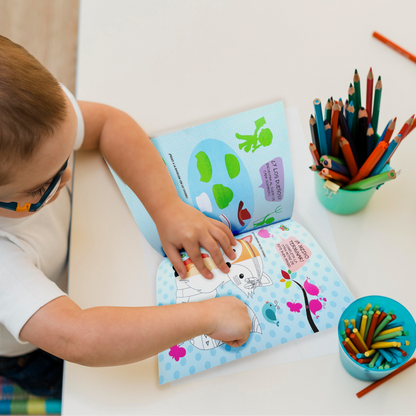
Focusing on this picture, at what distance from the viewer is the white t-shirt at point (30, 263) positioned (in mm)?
398

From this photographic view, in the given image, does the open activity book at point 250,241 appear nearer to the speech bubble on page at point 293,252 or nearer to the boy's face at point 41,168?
the speech bubble on page at point 293,252

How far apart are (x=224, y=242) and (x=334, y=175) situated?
0.15 m

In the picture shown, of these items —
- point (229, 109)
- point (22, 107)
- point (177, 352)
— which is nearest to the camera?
point (22, 107)

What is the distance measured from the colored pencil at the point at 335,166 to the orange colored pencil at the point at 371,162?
1cm

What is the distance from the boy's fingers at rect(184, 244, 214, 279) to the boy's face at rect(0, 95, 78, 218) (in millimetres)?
185

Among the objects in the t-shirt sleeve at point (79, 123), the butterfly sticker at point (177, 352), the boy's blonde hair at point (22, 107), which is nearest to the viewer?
the boy's blonde hair at point (22, 107)

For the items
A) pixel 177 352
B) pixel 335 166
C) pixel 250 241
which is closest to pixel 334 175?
pixel 335 166

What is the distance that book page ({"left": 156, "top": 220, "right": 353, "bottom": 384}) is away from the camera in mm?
409

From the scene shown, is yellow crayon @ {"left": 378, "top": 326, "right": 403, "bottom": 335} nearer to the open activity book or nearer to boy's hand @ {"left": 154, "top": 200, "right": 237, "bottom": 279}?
the open activity book

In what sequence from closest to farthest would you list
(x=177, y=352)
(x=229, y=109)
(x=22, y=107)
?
(x=22, y=107) < (x=177, y=352) < (x=229, y=109)

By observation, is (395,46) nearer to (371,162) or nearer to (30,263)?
(371,162)

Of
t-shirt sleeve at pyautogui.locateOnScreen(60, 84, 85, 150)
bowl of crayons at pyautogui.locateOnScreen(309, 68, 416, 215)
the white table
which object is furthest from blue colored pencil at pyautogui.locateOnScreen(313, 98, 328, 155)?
t-shirt sleeve at pyautogui.locateOnScreen(60, 84, 85, 150)

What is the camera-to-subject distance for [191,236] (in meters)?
0.47

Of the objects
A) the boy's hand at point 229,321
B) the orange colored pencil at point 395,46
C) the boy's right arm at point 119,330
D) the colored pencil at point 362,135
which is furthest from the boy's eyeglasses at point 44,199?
the orange colored pencil at point 395,46
